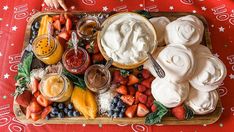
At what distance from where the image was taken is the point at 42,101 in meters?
1.16

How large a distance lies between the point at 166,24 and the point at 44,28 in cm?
47

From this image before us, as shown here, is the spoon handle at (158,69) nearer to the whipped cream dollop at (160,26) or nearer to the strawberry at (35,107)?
the whipped cream dollop at (160,26)

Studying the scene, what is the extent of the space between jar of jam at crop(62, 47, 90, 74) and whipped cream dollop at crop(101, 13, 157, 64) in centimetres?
10

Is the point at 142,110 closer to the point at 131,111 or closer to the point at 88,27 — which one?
the point at 131,111

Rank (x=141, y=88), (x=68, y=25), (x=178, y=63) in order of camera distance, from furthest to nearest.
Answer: (x=68, y=25) < (x=141, y=88) < (x=178, y=63)

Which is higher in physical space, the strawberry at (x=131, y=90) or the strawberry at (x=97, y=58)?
the strawberry at (x=97, y=58)

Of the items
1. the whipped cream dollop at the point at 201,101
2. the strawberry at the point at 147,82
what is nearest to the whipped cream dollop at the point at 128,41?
the strawberry at the point at 147,82

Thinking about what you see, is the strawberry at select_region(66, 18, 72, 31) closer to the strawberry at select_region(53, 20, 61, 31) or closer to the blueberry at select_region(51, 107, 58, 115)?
the strawberry at select_region(53, 20, 61, 31)

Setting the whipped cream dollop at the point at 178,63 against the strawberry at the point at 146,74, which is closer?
the whipped cream dollop at the point at 178,63

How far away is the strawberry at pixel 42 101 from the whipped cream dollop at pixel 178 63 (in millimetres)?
418

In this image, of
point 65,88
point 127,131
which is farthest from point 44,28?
point 127,131

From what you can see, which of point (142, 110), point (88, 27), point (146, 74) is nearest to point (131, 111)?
point (142, 110)

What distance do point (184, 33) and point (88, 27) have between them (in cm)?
37

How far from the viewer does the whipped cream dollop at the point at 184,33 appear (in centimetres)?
111
